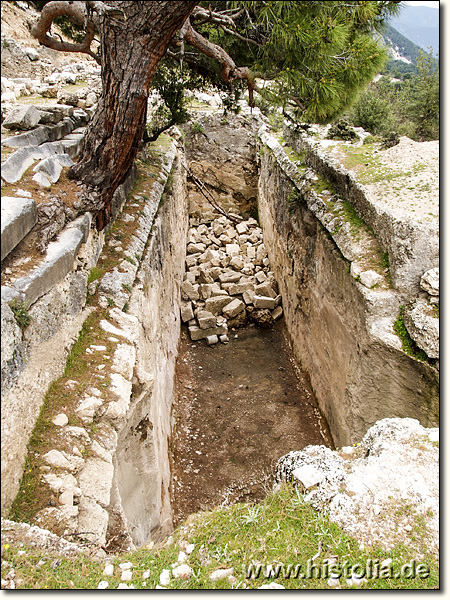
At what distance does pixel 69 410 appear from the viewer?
262cm

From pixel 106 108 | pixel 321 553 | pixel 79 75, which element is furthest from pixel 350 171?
pixel 79 75

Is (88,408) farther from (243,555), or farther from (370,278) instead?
(370,278)

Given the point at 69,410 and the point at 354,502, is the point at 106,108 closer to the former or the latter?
the point at 69,410

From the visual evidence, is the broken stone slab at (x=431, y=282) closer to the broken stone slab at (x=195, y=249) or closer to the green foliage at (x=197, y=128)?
the broken stone slab at (x=195, y=249)

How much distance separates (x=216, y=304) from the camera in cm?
788

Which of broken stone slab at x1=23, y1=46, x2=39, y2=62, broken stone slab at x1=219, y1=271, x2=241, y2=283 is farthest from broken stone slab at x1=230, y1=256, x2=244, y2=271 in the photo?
broken stone slab at x1=23, y1=46, x2=39, y2=62

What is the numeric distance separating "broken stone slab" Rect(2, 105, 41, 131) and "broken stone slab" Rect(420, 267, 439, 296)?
4.06 meters

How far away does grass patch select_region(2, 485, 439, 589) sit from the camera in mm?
1839

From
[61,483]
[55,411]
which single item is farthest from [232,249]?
[61,483]

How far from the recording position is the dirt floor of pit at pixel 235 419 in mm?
4762

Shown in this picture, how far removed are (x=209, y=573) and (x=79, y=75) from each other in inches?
395

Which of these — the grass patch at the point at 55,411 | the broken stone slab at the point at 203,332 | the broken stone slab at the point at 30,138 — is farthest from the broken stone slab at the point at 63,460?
the broken stone slab at the point at 203,332

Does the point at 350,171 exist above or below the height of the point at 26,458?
above

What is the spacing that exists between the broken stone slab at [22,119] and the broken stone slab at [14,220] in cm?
167
